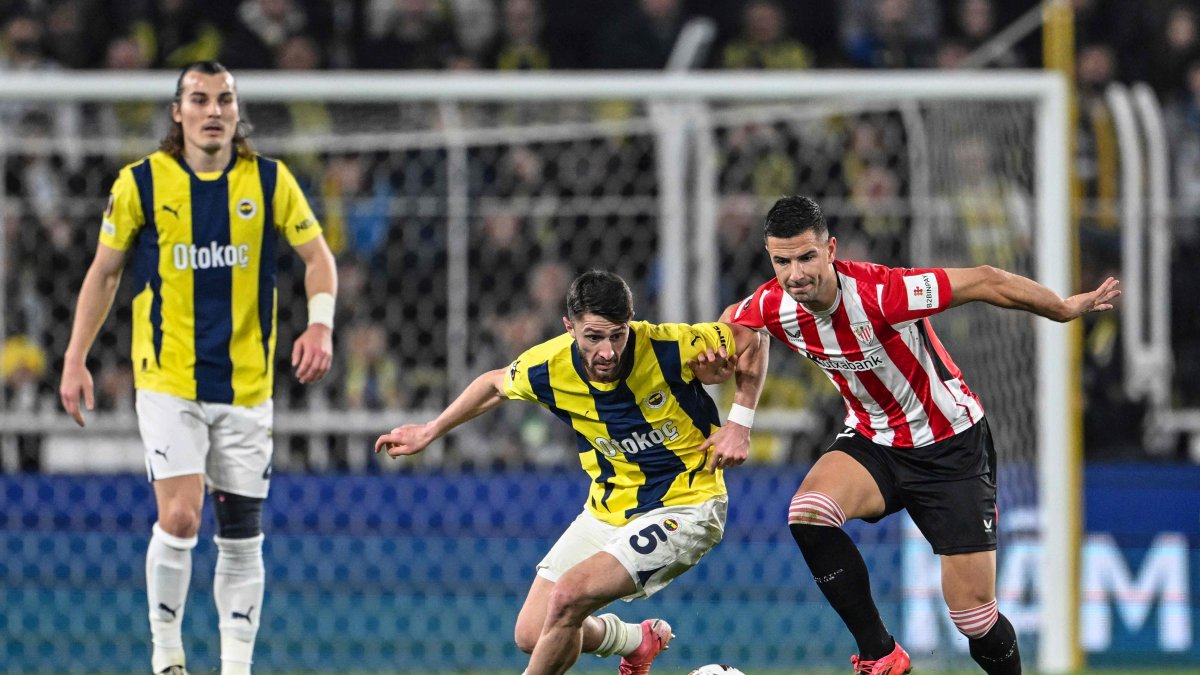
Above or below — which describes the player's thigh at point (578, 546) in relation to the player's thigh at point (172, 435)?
below

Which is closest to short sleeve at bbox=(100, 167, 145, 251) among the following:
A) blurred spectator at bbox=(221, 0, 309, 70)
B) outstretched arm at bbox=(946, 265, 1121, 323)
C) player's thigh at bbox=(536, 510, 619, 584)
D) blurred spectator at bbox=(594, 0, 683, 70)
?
player's thigh at bbox=(536, 510, 619, 584)

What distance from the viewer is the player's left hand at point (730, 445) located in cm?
510

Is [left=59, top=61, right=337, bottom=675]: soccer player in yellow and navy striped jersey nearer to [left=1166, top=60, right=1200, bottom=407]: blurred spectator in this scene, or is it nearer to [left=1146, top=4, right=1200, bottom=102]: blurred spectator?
[left=1166, top=60, right=1200, bottom=407]: blurred spectator

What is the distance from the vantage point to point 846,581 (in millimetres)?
5355

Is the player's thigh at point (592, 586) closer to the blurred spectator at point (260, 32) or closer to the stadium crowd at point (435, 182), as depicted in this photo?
the stadium crowd at point (435, 182)

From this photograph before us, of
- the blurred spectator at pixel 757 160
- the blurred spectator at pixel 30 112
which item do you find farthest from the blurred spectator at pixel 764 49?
the blurred spectator at pixel 30 112

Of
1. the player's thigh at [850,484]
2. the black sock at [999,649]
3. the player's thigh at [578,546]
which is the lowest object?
the black sock at [999,649]

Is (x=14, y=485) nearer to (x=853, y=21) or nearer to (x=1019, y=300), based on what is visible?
(x=1019, y=300)

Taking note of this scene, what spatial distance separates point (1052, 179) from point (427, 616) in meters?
3.73

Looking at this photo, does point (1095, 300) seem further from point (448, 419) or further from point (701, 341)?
point (448, 419)

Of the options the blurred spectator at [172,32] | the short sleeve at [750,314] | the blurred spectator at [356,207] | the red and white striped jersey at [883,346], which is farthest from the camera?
the blurred spectator at [172,32]

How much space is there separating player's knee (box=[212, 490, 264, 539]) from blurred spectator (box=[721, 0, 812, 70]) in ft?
22.7

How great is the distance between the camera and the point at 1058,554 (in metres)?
7.76

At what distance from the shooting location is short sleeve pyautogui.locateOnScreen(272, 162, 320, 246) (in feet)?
19.5
